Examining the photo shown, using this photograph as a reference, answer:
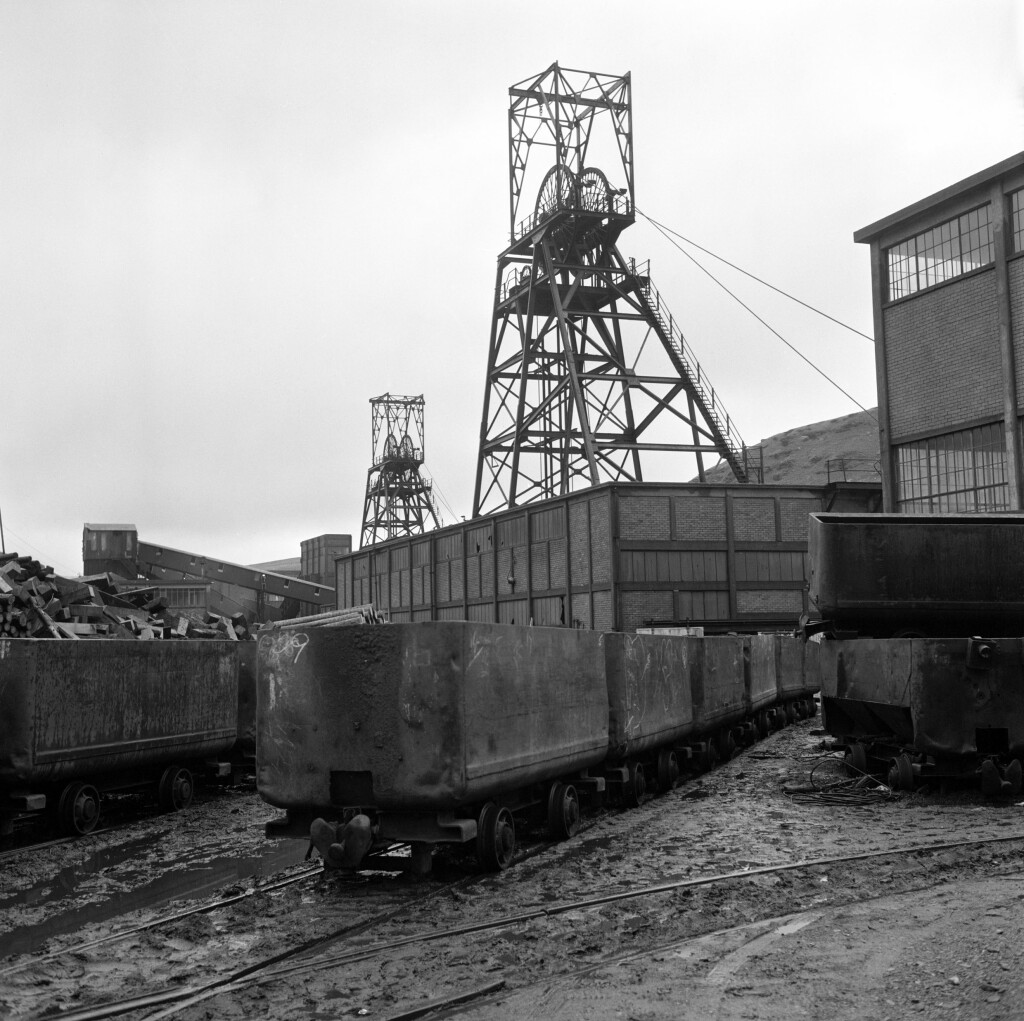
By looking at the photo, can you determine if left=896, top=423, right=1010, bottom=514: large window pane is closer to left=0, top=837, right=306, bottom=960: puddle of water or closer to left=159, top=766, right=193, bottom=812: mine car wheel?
left=159, top=766, right=193, bottom=812: mine car wheel

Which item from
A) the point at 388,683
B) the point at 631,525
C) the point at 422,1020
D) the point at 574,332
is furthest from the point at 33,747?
the point at 574,332

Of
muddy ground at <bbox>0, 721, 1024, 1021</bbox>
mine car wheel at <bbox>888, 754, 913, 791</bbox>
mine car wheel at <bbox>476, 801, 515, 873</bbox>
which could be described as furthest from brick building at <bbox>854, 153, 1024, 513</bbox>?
mine car wheel at <bbox>476, 801, 515, 873</bbox>

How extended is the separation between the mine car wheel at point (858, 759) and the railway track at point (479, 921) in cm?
351

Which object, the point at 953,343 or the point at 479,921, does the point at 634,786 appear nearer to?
the point at 479,921

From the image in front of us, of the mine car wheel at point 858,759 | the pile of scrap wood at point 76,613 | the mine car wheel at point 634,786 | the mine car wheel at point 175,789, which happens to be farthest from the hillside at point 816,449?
the mine car wheel at point 175,789

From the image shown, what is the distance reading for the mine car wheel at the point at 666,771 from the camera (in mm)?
12398

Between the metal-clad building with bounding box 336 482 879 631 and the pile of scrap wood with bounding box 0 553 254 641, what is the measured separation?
14020mm

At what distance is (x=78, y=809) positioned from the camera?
1003 centimetres

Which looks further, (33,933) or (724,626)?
A: (724,626)

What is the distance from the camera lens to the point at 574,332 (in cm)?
3906

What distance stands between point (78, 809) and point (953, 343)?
19583mm

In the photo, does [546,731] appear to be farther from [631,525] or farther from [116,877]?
[631,525]

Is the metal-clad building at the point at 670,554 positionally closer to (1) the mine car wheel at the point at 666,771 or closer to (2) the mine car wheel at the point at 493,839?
(1) the mine car wheel at the point at 666,771

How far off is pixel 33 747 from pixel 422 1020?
5.61 m
